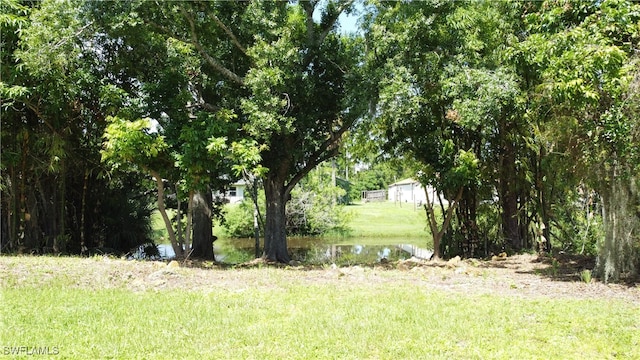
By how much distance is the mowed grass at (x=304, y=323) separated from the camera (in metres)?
5.20

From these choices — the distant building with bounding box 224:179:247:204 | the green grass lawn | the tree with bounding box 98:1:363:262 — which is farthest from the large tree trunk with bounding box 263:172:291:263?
the green grass lawn

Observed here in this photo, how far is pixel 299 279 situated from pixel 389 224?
24.9 metres

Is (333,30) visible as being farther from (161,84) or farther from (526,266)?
(526,266)

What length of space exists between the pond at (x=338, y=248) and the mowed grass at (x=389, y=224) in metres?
1.35

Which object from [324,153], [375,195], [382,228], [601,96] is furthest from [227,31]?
[375,195]

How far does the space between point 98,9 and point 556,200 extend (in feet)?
39.9

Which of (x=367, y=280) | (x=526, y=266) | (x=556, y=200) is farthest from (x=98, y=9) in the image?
(x=556, y=200)

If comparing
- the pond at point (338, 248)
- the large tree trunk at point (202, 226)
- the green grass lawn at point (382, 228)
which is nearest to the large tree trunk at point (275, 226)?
the large tree trunk at point (202, 226)

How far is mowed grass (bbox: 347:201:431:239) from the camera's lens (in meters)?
29.5

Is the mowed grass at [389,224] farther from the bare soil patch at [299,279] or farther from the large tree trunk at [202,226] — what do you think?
the bare soil patch at [299,279]

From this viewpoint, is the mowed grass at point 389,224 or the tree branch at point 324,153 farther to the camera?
the mowed grass at point 389,224

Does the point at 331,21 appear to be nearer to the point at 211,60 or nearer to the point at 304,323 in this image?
the point at 211,60

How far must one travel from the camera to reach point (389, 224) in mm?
33531

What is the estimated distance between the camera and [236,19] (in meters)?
12.7
